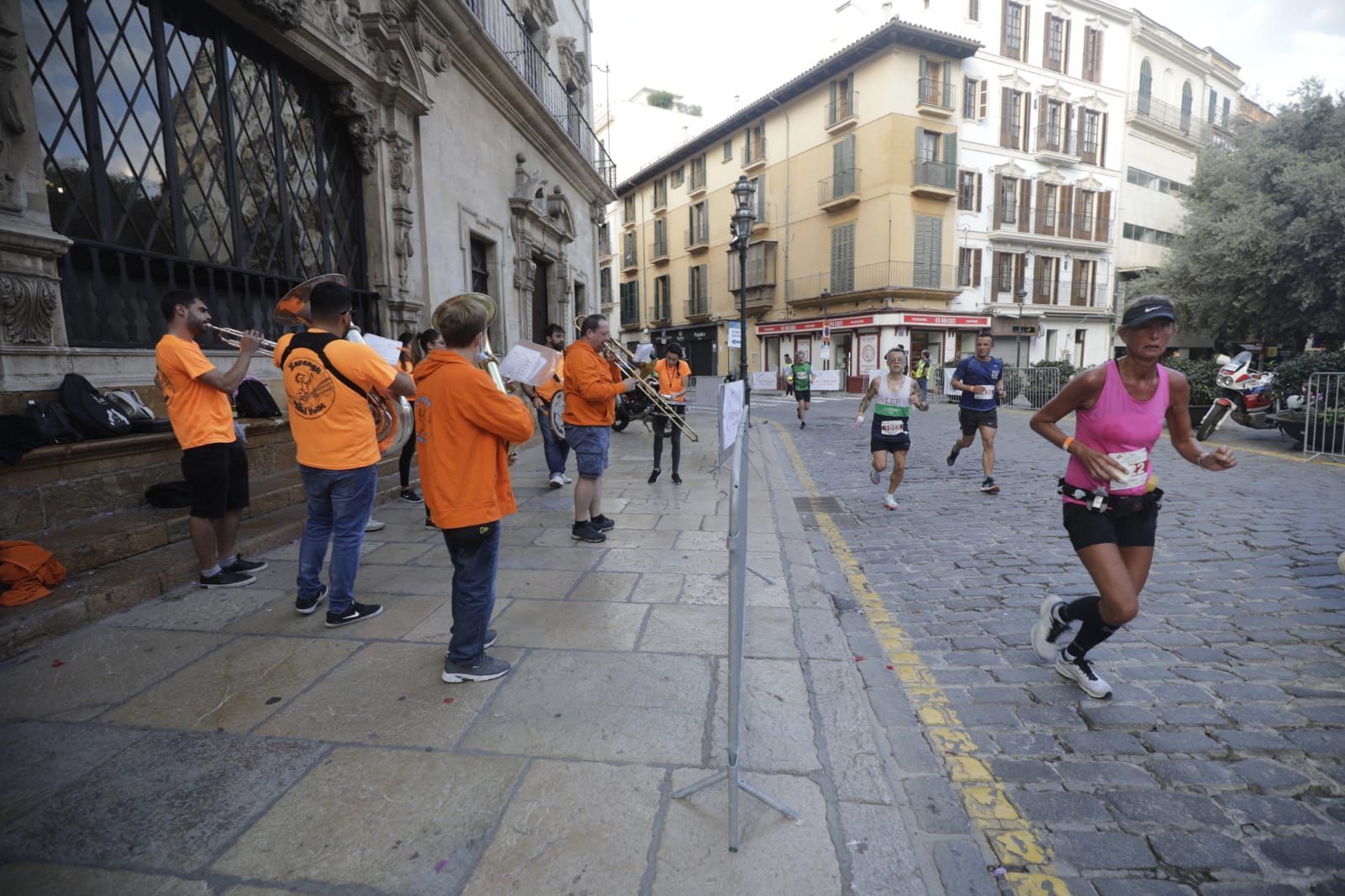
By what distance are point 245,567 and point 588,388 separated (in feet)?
9.05

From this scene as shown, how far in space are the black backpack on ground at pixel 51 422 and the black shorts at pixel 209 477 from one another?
38.6 inches

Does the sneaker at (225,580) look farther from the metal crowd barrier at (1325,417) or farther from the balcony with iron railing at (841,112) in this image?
the balcony with iron railing at (841,112)

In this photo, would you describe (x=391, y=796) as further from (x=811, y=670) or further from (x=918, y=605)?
(x=918, y=605)

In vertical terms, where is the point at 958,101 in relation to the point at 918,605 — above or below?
above

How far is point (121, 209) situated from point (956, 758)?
23.2ft

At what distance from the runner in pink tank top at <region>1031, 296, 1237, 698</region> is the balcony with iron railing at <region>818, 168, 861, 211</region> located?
1137 inches

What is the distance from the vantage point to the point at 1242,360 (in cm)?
1179

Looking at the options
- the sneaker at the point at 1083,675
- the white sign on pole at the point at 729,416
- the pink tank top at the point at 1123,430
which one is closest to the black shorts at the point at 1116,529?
the pink tank top at the point at 1123,430

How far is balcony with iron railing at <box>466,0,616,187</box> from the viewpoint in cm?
1180

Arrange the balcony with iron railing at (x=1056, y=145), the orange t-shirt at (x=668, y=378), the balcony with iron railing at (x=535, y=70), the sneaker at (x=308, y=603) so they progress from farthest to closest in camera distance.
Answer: the balcony with iron railing at (x=1056, y=145)
the balcony with iron railing at (x=535, y=70)
the orange t-shirt at (x=668, y=378)
the sneaker at (x=308, y=603)

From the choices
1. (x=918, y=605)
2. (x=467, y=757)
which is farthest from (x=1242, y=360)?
(x=467, y=757)

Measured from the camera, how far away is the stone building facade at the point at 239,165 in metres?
4.48

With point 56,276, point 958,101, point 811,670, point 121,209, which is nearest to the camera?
point 811,670

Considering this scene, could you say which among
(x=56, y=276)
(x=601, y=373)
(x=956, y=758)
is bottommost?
(x=956, y=758)
